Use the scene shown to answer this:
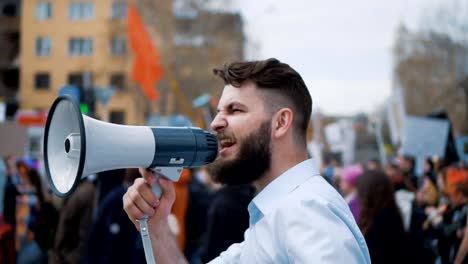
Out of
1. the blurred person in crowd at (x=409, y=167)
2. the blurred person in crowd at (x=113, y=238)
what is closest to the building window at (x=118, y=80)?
the blurred person in crowd at (x=409, y=167)

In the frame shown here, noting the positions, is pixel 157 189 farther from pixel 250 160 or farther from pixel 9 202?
pixel 9 202

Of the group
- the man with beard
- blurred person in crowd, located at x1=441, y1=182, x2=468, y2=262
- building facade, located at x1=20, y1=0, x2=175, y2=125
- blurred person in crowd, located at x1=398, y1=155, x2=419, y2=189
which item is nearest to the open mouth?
the man with beard

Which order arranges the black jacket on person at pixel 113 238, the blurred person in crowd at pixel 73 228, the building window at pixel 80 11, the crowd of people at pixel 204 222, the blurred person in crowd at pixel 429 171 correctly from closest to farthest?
the crowd of people at pixel 204 222 → the black jacket on person at pixel 113 238 → the blurred person in crowd at pixel 73 228 → the blurred person in crowd at pixel 429 171 → the building window at pixel 80 11

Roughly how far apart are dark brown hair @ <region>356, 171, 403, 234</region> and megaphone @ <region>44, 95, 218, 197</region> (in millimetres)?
2762

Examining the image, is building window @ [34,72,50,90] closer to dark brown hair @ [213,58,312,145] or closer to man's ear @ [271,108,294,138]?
dark brown hair @ [213,58,312,145]

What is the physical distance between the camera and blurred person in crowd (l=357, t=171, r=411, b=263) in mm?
4523

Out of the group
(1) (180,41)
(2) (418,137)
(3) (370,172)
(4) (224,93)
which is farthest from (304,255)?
(1) (180,41)

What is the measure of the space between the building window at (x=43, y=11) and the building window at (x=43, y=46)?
1.44 metres

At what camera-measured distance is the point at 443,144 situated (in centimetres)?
846

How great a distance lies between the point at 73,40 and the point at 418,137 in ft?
126

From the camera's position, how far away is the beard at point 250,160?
2139 millimetres

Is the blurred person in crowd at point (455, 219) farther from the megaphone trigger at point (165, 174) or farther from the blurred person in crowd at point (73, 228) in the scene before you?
the megaphone trigger at point (165, 174)

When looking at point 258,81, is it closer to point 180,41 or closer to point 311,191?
point 311,191

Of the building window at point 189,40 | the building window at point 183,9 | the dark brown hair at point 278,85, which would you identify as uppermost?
the building window at point 183,9
